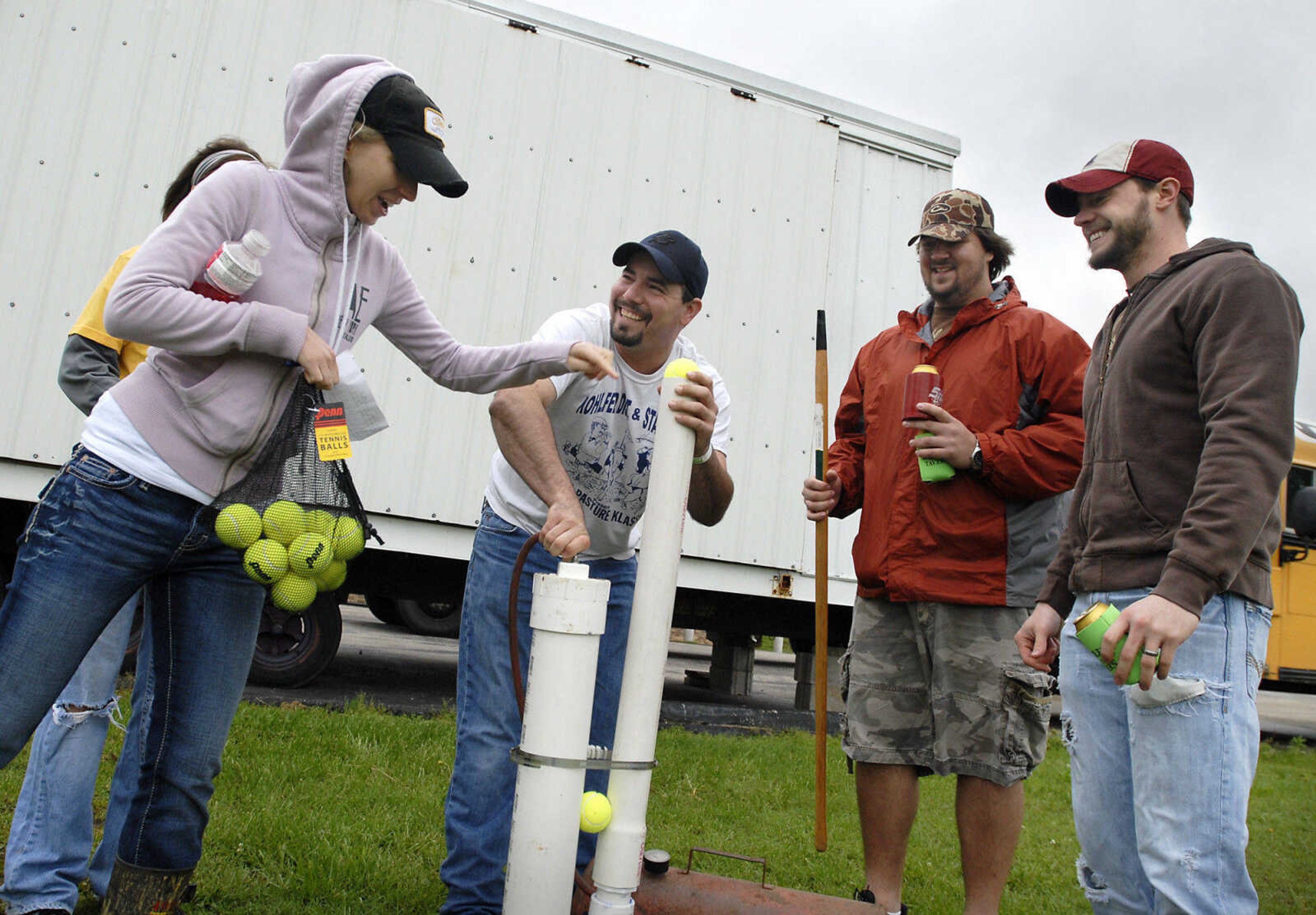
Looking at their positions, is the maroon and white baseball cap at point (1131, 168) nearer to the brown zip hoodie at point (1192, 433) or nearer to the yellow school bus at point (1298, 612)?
the brown zip hoodie at point (1192, 433)

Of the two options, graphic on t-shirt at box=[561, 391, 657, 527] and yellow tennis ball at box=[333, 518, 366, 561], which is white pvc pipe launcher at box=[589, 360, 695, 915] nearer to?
yellow tennis ball at box=[333, 518, 366, 561]

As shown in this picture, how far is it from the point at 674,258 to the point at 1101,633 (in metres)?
1.33

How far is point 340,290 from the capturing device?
1.92m

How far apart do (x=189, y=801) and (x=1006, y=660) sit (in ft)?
6.65

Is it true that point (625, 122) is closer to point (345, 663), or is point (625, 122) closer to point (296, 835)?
point (296, 835)

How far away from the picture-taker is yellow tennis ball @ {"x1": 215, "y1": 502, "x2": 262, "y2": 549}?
174cm

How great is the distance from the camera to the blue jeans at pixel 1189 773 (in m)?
1.65

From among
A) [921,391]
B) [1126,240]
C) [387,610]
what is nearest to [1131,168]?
[1126,240]

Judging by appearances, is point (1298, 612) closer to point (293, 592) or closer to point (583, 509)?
point (583, 509)

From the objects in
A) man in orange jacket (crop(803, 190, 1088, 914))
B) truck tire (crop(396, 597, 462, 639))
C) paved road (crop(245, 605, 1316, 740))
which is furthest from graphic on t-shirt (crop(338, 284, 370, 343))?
truck tire (crop(396, 597, 462, 639))

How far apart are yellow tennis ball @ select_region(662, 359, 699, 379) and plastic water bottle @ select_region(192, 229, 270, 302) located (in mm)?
791

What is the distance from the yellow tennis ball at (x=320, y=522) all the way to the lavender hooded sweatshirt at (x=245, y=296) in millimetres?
154

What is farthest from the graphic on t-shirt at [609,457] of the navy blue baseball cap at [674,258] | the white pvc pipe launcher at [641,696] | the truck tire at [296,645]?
the truck tire at [296,645]

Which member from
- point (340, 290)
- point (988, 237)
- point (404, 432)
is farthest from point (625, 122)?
point (340, 290)
